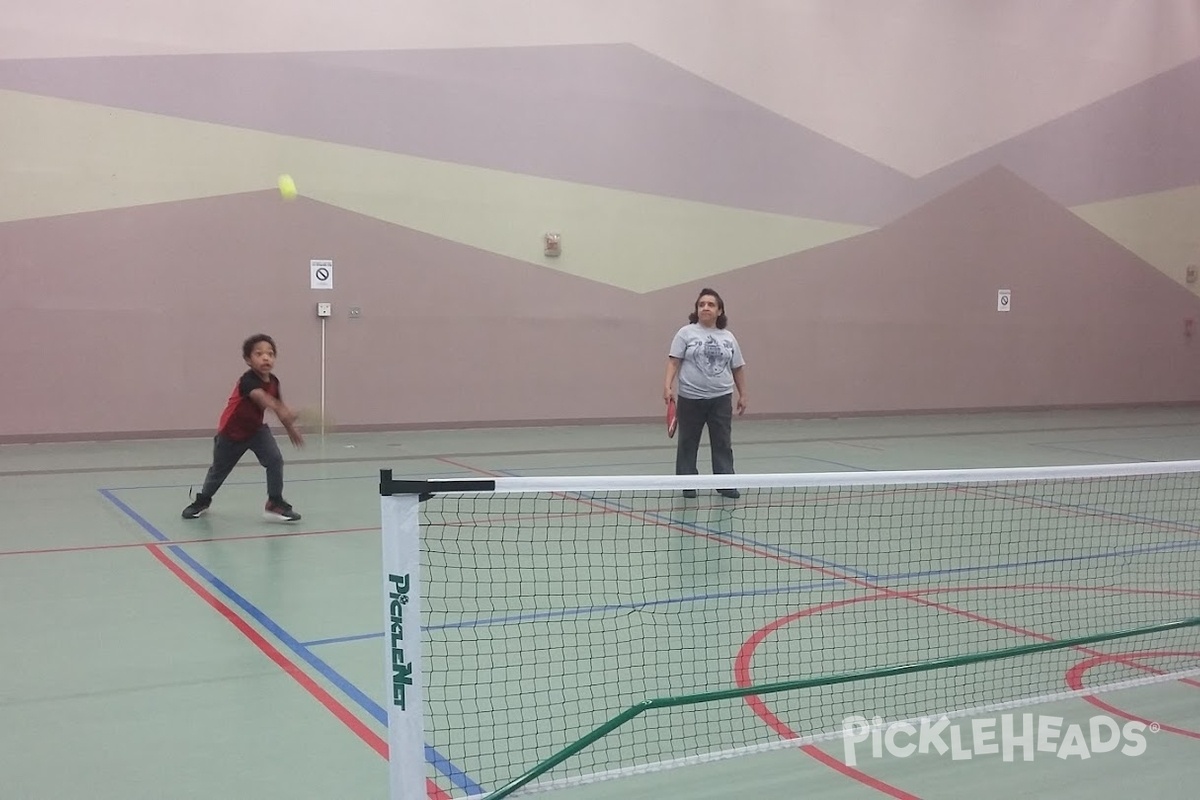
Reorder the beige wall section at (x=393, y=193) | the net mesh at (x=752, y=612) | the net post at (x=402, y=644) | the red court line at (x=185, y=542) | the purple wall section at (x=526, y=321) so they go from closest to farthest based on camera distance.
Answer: the net post at (x=402, y=644), the net mesh at (x=752, y=612), the red court line at (x=185, y=542), the beige wall section at (x=393, y=193), the purple wall section at (x=526, y=321)

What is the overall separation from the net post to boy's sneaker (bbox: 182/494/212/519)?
550 cm

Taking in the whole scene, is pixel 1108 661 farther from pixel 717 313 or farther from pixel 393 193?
pixel 393 193

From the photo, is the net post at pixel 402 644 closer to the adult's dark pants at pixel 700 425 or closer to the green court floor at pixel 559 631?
the green court floor at pixel 559 631

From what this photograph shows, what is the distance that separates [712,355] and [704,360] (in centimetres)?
8

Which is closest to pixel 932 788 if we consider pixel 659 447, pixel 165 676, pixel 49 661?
pixel 165 676

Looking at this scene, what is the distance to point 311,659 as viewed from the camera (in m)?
4.78

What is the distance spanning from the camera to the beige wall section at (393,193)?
11.8 m

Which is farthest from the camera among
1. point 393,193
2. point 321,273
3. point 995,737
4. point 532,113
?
point 532,113

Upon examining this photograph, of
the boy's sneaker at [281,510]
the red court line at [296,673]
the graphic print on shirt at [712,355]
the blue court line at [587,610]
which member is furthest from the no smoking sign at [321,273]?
the blue court line at [587,610]

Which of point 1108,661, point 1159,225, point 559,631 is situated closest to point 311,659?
point 559,631

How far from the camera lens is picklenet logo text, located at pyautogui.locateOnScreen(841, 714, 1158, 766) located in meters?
3.88

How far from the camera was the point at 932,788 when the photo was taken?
3561mm

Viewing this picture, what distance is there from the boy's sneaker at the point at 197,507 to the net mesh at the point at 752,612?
1682 millimetres

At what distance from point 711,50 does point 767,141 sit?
154 cm
